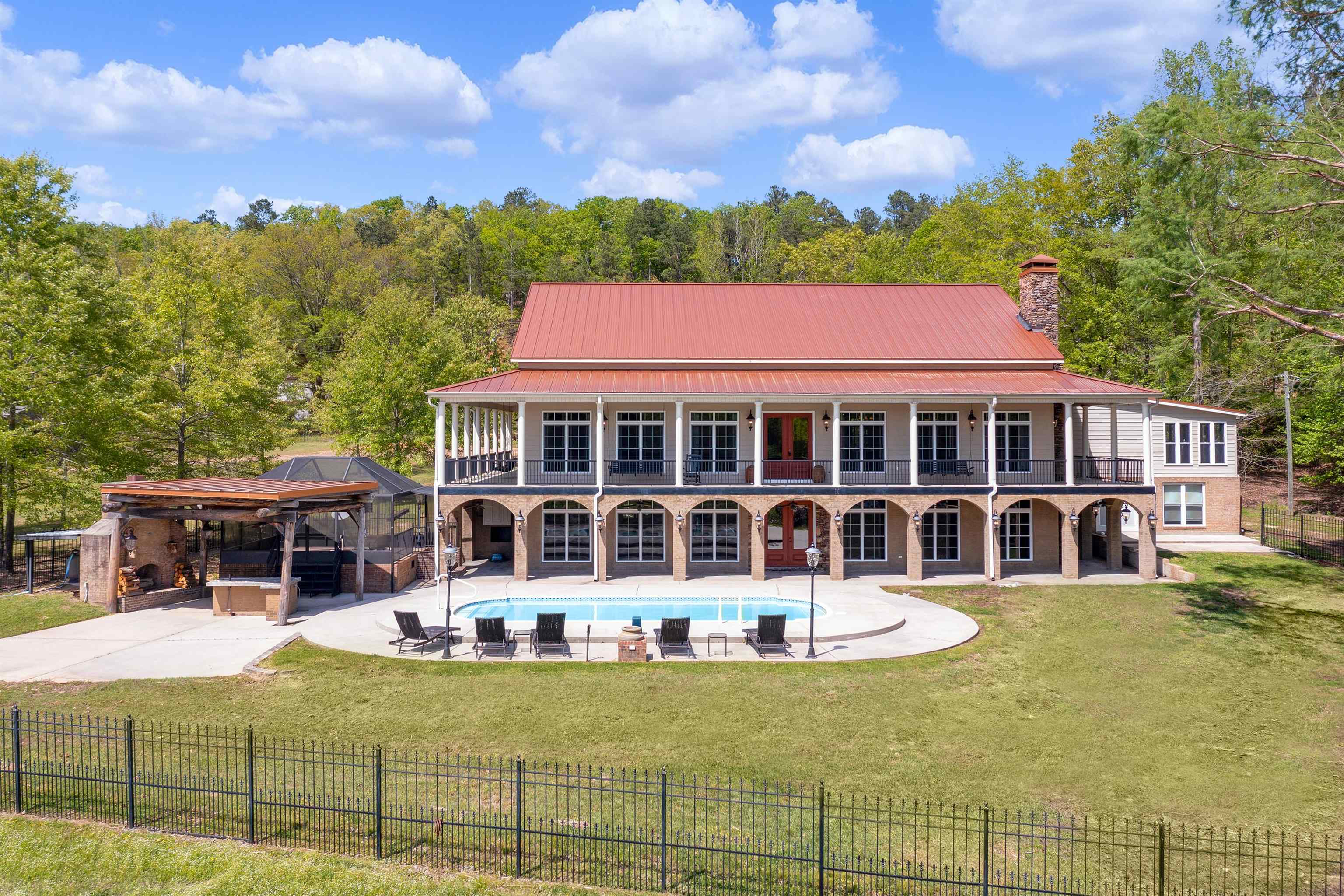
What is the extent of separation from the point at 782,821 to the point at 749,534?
52.2 ft

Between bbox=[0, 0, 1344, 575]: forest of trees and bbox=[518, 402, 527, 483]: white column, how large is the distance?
11.0 meters

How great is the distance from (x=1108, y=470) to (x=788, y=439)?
1085 cm

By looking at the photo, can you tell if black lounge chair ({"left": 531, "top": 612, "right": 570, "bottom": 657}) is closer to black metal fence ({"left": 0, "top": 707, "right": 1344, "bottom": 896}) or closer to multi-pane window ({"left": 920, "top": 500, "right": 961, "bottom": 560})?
black metal fence ({"left": 0, "top": 707, "right": 1344, "bottom": 896})

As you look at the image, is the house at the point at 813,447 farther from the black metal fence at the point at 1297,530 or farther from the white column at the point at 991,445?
the black metal fence at the point at 1297,530

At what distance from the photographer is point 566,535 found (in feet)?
84.3

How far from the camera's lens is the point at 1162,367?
2011 cm

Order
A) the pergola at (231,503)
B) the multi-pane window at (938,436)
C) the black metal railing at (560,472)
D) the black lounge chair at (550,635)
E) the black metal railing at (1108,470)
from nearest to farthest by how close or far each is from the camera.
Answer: the black lounge chair at (550,635) < the pergola at (231,503) < the black metal railing at (560,472) < the black metal railing at (1108,470) < the multi-pane window at (938,436)

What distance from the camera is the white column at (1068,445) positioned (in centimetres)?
2367

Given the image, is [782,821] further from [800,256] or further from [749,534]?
[800,256]

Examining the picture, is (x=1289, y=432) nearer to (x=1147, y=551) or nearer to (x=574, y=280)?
(x=1147, y=551)

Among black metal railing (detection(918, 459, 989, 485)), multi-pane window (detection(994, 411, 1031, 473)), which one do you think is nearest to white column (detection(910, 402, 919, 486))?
black metal railing (detection(918, 459, 989, 485))

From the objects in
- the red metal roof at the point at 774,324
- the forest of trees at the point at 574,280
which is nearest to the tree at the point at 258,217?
the forest of trees at the point at 574,280

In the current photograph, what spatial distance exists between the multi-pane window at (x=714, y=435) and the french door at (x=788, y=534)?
2420 millimetres

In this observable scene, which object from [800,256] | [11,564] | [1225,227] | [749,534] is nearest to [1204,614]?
[749,534]
